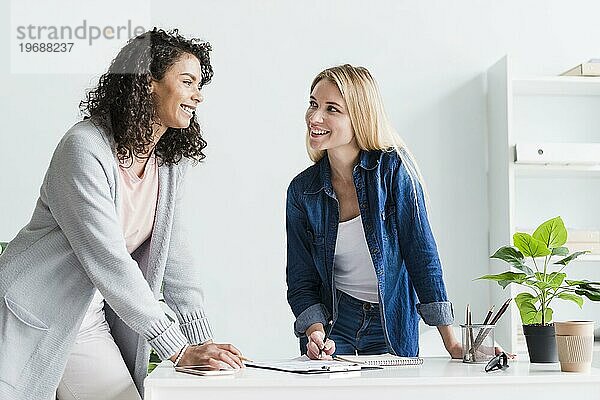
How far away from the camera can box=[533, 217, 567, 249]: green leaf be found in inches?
74.6

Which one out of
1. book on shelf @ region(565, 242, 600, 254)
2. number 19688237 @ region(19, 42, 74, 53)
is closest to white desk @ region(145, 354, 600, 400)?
book on shelf @ region(565, 242, 600, 254)

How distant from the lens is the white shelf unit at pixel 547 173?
3.43 m

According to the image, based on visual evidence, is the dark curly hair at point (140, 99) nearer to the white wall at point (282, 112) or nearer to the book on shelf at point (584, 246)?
the white wall at point (282, 112)

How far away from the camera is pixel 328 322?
7.29 feet

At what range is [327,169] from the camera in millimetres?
2283

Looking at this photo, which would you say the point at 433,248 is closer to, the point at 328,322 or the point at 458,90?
the point at 328,322

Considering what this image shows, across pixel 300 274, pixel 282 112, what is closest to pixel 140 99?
pixel 300 274

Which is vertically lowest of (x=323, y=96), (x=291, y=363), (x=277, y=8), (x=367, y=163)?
(x=291, y=363)

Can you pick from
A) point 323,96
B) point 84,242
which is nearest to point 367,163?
point 323,96

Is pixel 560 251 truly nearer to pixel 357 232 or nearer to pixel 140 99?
pixel 357 232

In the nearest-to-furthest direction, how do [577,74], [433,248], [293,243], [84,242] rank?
[84,242] → [433,248] → [293,243] → [577,74]

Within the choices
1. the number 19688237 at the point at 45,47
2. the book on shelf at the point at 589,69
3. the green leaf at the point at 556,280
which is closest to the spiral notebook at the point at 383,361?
the green leaf at the point at 556,280

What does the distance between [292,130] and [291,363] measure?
1.82 m

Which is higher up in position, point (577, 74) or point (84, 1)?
point (84, 1)
